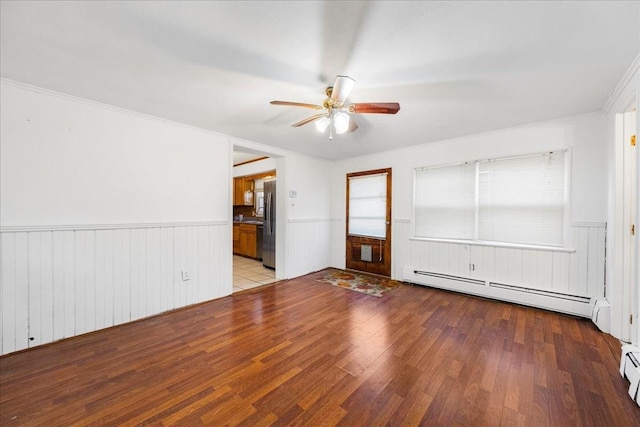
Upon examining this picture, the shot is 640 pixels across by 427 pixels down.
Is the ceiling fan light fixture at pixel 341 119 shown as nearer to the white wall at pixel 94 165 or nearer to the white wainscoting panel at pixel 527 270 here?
the white wall at pixel 94 165

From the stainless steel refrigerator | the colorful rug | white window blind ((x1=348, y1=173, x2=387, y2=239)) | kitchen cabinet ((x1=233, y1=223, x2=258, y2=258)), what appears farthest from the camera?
kitchen cabinet ((x1=233, y1=223, x2=258, y2=258))

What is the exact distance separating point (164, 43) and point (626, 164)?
4160 mm

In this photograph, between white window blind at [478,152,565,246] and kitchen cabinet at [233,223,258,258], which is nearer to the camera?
white window blind at [478,152,565,246]

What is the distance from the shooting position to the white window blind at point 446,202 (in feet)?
12.1

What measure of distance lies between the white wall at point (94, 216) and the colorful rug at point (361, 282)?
6.44 ft

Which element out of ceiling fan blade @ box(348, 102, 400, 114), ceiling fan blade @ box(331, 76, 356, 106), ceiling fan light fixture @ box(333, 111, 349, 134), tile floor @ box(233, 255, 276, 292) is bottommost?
tile floor @ box(233, 255, 276, 292)

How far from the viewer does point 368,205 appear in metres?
4.85

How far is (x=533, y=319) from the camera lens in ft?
9.22

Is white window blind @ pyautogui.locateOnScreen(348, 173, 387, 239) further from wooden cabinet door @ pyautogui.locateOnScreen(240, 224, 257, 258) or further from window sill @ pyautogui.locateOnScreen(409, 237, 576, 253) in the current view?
wooden cabinet door @ pyautogui.locateOnScreen(240, 224, 257, 258)

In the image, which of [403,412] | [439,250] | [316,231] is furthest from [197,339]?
[439,250]

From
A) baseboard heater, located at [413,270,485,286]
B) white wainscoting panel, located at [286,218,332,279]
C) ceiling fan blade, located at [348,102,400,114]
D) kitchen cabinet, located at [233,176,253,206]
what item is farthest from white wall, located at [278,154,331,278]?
kitchen cabinet, located at [233,176,253,206]

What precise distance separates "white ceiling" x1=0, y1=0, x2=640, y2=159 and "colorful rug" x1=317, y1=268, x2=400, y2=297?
8.57ft

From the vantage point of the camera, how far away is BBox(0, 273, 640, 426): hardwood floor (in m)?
1.49

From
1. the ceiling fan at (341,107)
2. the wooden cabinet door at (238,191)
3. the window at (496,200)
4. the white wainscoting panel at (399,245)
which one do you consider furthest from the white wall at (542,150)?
the wooden cabinet door at (238,191)
